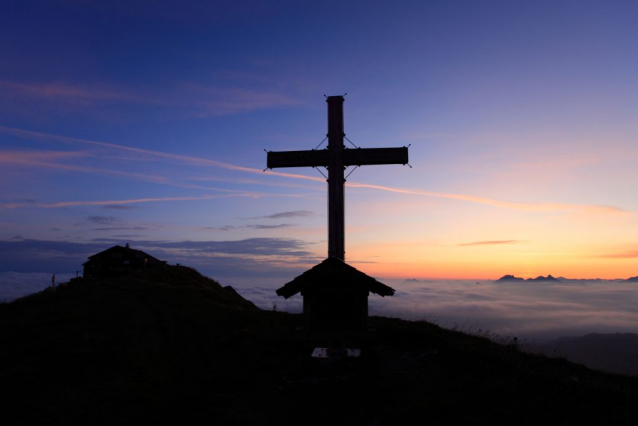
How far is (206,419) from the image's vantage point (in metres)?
9.55

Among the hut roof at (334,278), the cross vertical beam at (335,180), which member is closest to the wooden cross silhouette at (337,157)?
the cross vertical beam at (335,180)

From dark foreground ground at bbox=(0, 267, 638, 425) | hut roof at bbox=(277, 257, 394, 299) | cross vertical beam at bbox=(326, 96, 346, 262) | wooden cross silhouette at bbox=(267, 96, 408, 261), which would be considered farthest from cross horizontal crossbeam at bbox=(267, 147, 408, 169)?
dark foreground ground at bbox=(0, 267, 638, 425)

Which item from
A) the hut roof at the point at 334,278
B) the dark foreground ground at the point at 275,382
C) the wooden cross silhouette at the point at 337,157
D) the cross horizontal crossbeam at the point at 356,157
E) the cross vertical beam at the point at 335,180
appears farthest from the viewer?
the cross horizontal crossbeam at the point at 356,157

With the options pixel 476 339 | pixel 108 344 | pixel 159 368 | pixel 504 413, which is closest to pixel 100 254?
pixel 108 344

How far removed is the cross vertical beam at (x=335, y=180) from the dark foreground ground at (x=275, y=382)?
339cm

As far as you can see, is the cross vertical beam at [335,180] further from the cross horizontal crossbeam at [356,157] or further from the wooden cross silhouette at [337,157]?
the cross horizontal crossbeam at [356,157]

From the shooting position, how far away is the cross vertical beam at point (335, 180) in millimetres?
12703

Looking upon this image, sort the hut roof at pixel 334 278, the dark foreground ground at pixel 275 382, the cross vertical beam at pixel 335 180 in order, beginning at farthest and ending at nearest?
the cross vertical beam at pixel 335 180 → the hut roof at pixel 334 278 → the dark foreground ground at pixel 275 382

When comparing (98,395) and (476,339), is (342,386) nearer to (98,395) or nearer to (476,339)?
(98,395)

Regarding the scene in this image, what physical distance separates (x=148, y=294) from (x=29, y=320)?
952cm

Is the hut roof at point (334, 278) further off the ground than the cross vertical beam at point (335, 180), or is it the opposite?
the cross vertical beam at point (335, 180)

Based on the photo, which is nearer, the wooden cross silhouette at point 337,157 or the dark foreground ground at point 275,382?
the dark foreground ground at point 275,382

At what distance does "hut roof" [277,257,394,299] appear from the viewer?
10.0 m

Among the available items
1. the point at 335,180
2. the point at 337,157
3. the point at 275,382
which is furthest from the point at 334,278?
the point at 337,157
